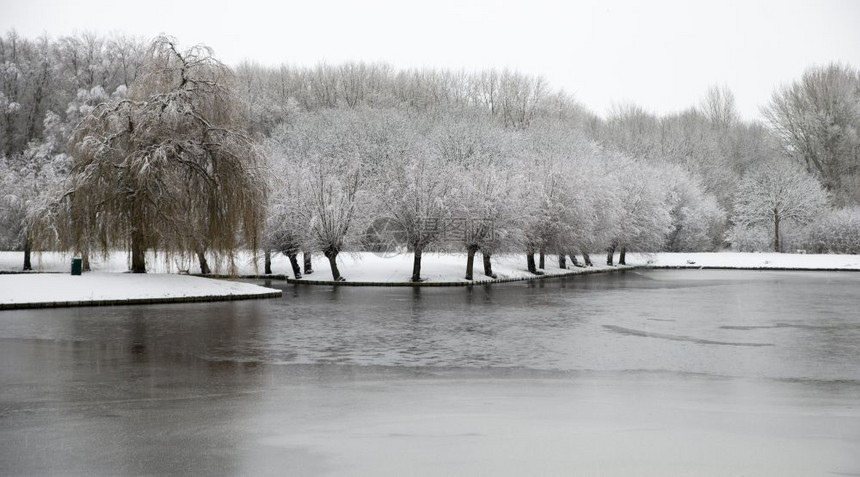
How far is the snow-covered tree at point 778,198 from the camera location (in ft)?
246

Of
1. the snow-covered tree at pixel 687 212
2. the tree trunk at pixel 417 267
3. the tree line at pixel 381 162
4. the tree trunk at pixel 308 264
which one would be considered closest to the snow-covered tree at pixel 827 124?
the tree line at pixel 381 162

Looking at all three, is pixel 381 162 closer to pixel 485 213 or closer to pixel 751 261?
pixel 485 213

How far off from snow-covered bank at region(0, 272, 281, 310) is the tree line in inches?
56.3

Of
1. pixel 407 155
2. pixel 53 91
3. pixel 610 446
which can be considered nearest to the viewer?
pixel 610 446

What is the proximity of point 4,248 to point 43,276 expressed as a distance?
2948cm

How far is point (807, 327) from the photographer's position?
867 inches

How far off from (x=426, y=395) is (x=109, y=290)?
20977 millimetres

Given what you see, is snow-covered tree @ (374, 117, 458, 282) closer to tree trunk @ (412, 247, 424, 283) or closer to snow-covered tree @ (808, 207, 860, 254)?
tree trunk @ (412, 247, 424, 283)

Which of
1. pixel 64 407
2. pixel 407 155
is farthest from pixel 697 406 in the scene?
pixel 407 155

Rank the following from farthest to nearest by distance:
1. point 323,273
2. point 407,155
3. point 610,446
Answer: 1. point 407,155
2. point 323,273
3. point 610,446

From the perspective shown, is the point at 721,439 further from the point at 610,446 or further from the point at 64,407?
the point at 64,407

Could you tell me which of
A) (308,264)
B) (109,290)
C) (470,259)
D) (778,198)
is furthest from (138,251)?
(778,198)

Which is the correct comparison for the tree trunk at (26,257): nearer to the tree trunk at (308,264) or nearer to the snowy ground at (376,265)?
the snowy ground at (376,265)

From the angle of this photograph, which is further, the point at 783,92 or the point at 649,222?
the point at 783,92
